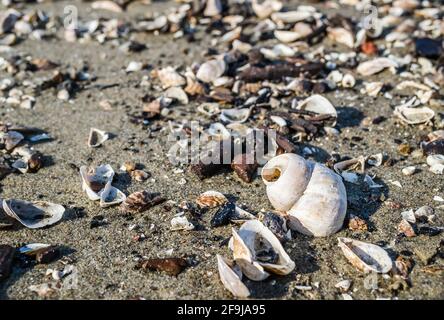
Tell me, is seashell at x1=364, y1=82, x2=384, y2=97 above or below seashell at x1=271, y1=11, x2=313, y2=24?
below

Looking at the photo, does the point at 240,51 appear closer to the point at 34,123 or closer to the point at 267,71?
the point at 267,71

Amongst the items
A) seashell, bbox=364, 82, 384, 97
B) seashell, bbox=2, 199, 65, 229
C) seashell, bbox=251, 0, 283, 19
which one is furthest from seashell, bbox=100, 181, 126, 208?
seashell, bbox=251, 0, 283, 19

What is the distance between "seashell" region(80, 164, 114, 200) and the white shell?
54.9 inches

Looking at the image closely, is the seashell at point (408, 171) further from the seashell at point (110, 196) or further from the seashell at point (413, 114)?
the seashell at point (110, 196)

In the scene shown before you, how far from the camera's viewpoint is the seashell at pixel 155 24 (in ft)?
21.1

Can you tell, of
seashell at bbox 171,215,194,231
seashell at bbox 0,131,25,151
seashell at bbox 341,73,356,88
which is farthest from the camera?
seashell at bbox 341,73,356,88

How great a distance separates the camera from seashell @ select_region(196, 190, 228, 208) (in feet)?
12.9

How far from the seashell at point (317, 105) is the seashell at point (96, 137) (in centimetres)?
175

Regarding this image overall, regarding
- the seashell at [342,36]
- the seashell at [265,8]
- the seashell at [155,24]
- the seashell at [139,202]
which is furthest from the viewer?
the seashell at [265,8]

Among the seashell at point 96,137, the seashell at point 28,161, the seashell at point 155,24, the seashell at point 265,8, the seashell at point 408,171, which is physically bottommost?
the seashell at point 408,171

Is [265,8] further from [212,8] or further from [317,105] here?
[317,105]

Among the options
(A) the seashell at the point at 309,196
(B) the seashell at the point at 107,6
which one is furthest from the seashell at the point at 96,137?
(B) the seashell at the point at 107,6

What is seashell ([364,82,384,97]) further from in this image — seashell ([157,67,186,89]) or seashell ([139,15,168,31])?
seashell ([139,15,168,31])

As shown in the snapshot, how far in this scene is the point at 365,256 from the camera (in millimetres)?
3434
